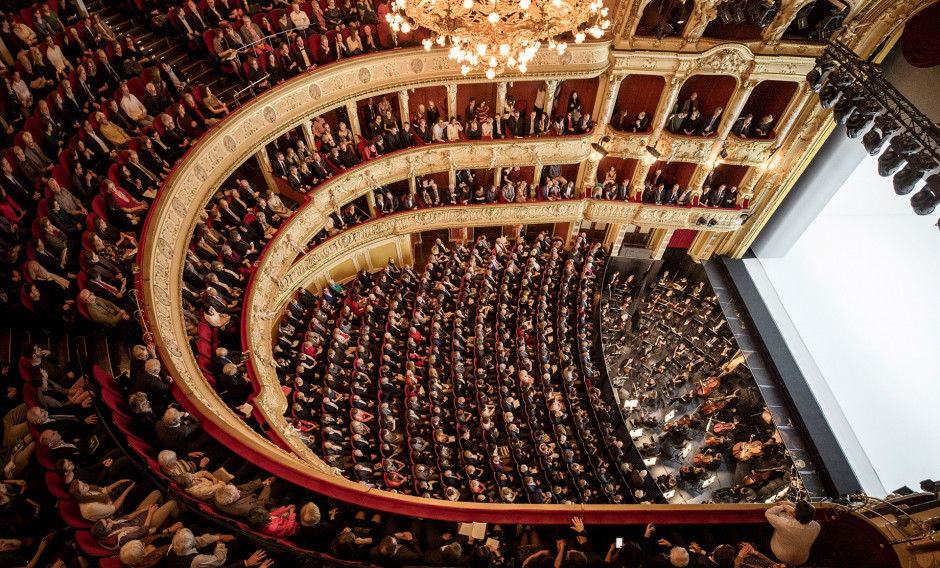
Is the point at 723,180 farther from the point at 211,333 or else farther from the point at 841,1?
the point at 211,333

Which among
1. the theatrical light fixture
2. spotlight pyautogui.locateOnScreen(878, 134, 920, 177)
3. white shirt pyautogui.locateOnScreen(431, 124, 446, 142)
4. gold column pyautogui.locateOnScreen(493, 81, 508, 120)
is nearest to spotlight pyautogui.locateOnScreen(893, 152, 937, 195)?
spotlight pyautogui.locateOnScreen(878, 134, 920, 177)

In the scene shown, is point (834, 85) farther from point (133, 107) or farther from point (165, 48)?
point (165, 48)

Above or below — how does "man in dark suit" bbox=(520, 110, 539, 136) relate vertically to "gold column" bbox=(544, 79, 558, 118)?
below

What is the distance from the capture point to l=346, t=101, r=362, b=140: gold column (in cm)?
1224

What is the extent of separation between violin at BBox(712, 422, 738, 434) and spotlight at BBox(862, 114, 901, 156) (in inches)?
291

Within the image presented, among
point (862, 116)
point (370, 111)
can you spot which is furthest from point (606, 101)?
point (370, 111)

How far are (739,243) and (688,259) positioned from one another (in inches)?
66.5

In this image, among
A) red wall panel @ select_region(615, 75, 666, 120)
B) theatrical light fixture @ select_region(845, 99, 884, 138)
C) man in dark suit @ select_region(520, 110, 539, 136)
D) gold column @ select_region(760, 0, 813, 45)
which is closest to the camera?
theatrical light fixture @ select_region(845, 99, 884, 138)

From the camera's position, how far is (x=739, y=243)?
15898 millimetres

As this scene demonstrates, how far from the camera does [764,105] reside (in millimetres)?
13750

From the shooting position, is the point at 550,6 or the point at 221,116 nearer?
A: the point at 550,6

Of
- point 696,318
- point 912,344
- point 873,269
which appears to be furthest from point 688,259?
point 912,344

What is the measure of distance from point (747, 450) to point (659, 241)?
7392 millimetres

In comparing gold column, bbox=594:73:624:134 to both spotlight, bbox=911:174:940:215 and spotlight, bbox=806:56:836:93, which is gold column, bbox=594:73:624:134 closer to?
spotlight, bbox=806:56:836:93
